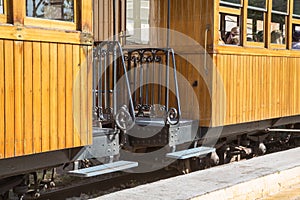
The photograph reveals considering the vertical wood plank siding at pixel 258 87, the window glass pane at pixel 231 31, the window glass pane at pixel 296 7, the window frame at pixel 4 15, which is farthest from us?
the window glass pane at pixel 296 7

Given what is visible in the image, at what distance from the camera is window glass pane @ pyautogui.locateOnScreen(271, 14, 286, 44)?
8094mm

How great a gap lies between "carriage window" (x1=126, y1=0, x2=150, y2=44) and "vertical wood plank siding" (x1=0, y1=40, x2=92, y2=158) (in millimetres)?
2676

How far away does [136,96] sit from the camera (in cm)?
749

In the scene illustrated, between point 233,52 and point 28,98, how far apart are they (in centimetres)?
350

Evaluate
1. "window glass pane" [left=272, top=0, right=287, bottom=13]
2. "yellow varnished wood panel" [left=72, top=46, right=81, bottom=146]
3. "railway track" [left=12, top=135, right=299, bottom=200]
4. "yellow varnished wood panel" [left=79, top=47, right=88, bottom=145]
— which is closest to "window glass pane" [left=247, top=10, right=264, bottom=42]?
"window glass pane" [left=272, top=0, right=287, bottom=13]

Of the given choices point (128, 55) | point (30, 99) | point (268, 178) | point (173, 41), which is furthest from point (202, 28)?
point (30, 99)

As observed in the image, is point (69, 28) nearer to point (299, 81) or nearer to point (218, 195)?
point (218, 195)

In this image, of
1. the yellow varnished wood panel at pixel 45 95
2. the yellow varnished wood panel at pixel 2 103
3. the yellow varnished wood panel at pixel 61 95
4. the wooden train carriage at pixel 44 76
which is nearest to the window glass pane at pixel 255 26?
the wooden train carriage at pixel 44 76

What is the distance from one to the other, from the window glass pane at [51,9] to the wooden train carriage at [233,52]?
2446 mm

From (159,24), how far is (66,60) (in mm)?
2972

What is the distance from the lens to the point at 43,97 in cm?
457

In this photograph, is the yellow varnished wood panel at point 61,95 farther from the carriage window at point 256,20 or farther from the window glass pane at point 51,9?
the carriage window at point 256,20

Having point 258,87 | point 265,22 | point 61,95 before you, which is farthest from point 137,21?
point 61,95

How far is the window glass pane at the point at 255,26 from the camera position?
24.6 feet
